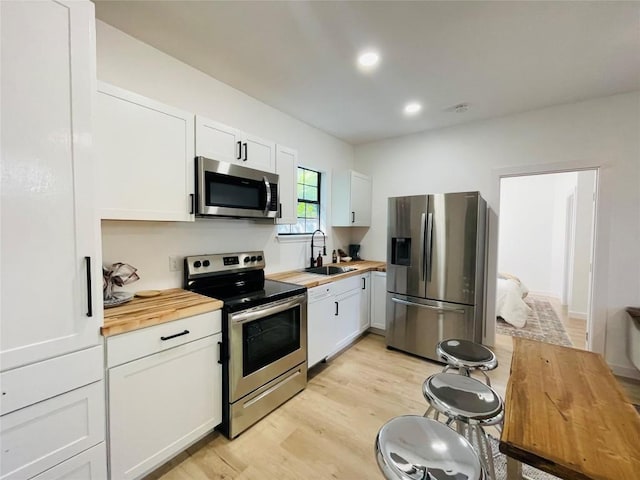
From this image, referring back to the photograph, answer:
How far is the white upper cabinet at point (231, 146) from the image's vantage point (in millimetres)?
2027

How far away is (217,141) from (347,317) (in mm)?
2274

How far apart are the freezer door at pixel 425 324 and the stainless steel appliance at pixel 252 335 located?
4.42 feet

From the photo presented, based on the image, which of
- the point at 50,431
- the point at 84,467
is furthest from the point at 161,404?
the point at 50,431

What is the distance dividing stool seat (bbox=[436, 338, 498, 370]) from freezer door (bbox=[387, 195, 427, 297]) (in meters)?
1.30

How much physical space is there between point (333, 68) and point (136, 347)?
2.41 meters

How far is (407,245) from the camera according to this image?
3.19 m

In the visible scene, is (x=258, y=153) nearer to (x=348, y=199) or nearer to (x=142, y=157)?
(x=142, y=157)

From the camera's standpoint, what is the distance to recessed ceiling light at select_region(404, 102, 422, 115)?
2893 millimetres

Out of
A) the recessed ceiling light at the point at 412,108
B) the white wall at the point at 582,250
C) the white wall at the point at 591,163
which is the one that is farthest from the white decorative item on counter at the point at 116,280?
the white wall at the point at 582,250

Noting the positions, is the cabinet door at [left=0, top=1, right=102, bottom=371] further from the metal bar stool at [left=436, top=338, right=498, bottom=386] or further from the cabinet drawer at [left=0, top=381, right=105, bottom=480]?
the metal bar stool at [left=436, top=338, right=498, bottom=386]

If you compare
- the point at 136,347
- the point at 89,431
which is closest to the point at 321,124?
the point at 136,347

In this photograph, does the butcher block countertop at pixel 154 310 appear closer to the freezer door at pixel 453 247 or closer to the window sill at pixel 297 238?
the window sill at pixel 297 238

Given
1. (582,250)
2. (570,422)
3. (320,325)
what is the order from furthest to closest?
(582,250) → (320,325) → (570,422)

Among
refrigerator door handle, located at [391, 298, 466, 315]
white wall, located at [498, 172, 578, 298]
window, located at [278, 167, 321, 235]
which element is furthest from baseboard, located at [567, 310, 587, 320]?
window, located at [278, 167, 321, 235]
